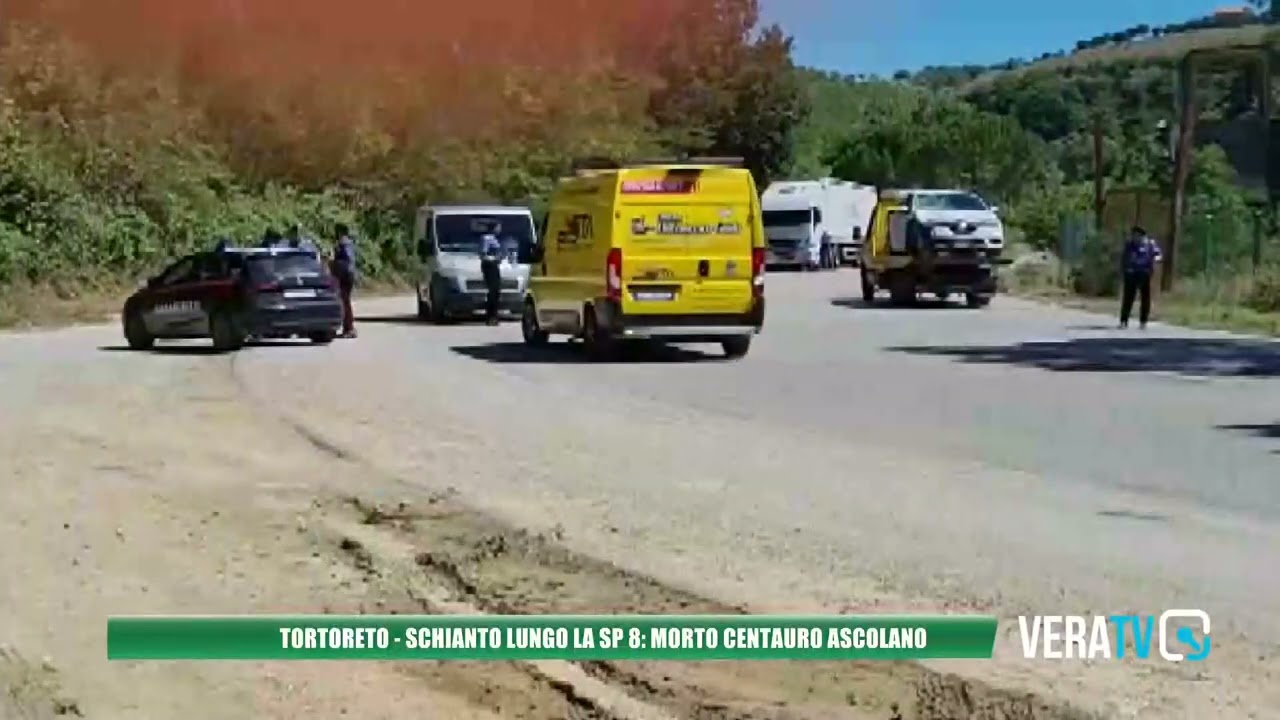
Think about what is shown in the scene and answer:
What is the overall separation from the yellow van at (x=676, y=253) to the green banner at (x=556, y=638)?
16.1 metres

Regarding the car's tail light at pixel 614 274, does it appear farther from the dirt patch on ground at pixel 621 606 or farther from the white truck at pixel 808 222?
the white truck at pixel 808 222

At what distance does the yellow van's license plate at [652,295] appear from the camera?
24.7 meters

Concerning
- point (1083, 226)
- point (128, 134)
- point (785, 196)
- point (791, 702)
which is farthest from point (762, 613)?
point (785, 196)

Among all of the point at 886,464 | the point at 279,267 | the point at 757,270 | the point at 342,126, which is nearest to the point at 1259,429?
the point at 886,464

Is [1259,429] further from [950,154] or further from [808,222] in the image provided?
[950,154]

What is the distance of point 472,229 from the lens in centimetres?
3616

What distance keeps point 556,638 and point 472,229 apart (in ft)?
93.4

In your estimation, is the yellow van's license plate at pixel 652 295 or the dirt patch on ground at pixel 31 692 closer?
the dirt patch on ground at pixel 31 692

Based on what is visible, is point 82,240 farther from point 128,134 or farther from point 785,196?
point 785,196

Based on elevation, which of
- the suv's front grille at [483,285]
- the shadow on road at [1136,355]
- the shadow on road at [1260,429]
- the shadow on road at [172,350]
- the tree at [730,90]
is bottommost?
the shadow on road at [172,350]

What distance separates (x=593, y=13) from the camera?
4278cm

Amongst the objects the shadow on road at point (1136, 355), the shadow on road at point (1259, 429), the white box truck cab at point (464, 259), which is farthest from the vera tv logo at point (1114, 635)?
the white box truck cab at point (464, 259)

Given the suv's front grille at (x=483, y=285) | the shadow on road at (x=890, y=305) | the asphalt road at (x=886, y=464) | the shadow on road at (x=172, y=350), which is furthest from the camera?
the shadow on road at (x=890, y=305)

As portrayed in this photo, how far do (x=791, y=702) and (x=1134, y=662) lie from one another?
148cm
